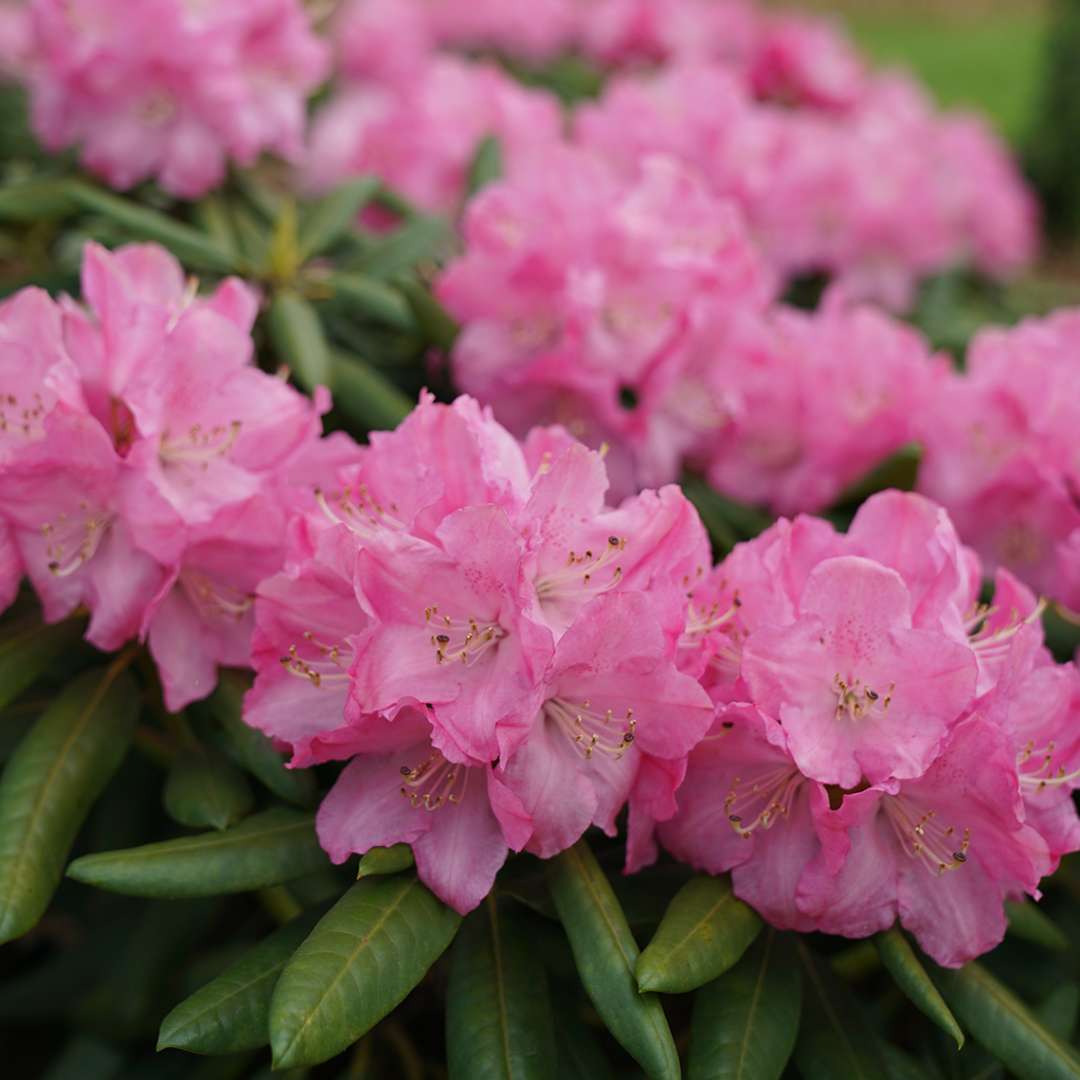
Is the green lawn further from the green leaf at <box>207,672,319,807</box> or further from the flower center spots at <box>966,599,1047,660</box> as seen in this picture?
the green leaf at <box>207,672,319,807</box>

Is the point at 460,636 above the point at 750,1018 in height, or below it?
above

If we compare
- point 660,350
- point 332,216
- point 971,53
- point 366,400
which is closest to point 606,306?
point 660,350

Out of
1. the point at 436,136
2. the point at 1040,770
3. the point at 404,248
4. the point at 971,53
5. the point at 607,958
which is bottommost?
the point at 971,53

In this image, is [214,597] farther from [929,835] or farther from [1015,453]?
[1015,453]

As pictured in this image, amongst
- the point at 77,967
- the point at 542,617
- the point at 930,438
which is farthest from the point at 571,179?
the point at 77,967

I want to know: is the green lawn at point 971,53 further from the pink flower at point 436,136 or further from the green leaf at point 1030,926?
the green leaf at point 1030,926

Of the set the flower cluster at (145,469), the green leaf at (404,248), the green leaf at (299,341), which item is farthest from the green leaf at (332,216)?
the flower cluster at (145,469)

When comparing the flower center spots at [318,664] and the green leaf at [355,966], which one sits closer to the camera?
the green leaf at [355,966]
